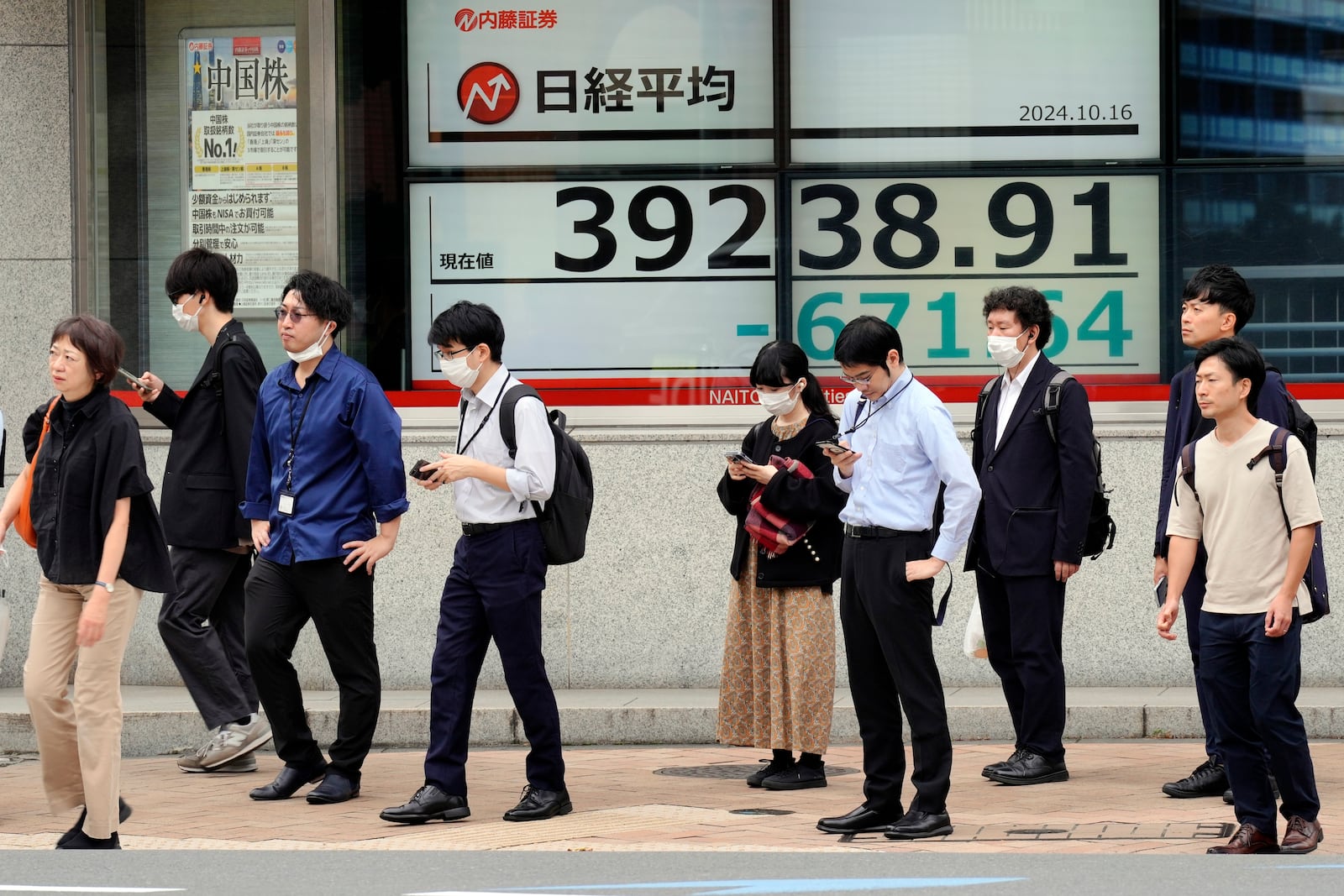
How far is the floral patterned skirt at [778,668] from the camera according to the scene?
719 centimetres

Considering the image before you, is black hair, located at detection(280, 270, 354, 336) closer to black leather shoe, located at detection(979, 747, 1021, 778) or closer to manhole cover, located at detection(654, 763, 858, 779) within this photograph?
manhole cover, located at detection(654, 763, 858, 779)

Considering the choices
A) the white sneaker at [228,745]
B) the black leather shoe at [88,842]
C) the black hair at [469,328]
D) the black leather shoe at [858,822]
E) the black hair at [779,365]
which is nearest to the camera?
the black leather shoe at [88,842]

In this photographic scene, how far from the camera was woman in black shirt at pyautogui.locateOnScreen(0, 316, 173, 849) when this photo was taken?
6035 mm

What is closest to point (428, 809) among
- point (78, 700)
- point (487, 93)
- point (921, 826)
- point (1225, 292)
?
point (78, 700)

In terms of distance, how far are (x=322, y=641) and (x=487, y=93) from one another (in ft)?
13.4

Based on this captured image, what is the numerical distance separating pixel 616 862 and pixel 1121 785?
2.53m

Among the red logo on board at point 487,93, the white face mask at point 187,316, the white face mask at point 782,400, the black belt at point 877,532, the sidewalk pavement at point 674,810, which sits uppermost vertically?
the red logo on board at point 487,93

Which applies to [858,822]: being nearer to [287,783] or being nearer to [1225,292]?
[287,783]

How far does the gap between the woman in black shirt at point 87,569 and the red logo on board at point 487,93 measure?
4.19 metres

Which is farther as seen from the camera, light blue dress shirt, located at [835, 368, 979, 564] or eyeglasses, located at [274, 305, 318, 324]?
eyeglasses, located at [274, 305, 318, 324]

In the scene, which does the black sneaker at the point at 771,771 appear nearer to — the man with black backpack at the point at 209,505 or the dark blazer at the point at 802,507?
the dark blazer at the point at 802,507

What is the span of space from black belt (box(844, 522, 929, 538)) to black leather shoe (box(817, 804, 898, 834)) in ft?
2.99

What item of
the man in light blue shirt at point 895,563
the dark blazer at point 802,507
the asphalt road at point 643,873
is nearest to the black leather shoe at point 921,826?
the man in light blue shirt at point 895,563

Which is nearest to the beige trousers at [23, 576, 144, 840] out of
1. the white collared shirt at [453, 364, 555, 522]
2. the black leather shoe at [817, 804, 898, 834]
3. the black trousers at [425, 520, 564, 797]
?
the black trousers at [425, 520, 564, 797]
